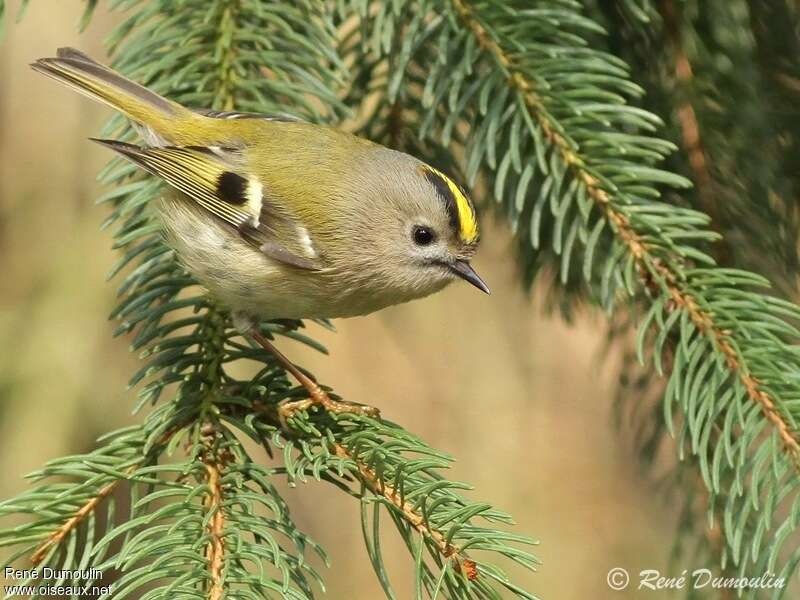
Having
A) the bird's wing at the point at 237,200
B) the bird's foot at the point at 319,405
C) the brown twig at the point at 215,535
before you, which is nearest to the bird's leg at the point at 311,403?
the bird's foot at the point at 319,405

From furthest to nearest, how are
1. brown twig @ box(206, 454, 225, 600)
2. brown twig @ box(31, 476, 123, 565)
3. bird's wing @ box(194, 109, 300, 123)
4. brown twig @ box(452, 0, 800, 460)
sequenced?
1. bird's wing @ box(194, 109, 300, 123)
2. brown twig @ box(452, 0, 800, 460)
3. brown twig @ box(31, 476, 123, 565)
4. brown twig @ box(206, 454, 225, 600)

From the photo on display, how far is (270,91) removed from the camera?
146 cm

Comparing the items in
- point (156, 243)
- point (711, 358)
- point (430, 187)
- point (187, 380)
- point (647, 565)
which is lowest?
point (647, 565)

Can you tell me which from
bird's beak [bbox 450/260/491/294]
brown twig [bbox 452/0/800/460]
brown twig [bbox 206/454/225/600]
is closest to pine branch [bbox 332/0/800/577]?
brown twig [bbox 452/0/800/460]

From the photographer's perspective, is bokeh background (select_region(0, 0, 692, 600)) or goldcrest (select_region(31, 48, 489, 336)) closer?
goldcrest (select_region(31, 48, 489, 336))

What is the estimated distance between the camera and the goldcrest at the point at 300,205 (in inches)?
60.1

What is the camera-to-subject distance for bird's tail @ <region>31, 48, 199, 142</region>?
1467 mm

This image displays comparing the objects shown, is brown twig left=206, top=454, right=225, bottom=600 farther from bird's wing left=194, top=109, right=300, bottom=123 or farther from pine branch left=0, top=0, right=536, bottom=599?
bird's wing left=194, top=109, right=300, bottom=123

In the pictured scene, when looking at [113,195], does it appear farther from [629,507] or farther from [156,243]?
[629,507]

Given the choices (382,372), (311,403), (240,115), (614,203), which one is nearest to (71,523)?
(311,403)

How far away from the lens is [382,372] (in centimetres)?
244

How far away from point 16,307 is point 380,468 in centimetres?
118

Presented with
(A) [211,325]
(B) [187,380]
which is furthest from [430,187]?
(B) [187,380]

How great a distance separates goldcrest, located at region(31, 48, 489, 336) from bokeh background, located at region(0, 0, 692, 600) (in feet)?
0.63
